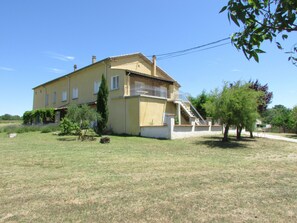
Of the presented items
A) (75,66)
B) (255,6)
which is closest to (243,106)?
(255,6)

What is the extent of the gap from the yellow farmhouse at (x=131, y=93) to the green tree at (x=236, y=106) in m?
6.73

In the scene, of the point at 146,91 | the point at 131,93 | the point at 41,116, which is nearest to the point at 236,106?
the point at 146,91

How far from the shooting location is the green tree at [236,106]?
52.6ft

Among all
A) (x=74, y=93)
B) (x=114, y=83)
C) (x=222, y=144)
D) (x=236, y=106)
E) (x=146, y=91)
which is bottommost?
(x=222, y=144)

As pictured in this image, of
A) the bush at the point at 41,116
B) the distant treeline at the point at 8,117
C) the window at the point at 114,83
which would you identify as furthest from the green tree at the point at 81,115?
the distant treeline at the point at 8,117

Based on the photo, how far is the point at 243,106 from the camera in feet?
52.9

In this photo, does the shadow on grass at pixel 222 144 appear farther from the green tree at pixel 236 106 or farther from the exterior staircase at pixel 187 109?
the exterior staircase at pixel 187 109

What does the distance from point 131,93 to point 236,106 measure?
1033 centimetres

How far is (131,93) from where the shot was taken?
23.2 metres

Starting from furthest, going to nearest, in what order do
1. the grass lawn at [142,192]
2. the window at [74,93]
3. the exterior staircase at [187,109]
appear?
the window at [74,93] < the exterior staircase at [187,109] < the grass lawn at [142,192]

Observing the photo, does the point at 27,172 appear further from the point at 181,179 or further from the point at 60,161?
the point at 181,179

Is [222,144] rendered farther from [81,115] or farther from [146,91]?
[81,115]

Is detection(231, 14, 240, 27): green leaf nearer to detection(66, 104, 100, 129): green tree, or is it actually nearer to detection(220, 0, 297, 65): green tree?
detection(220, 0, 297, 65): green tree

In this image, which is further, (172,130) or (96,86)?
(96,86)
